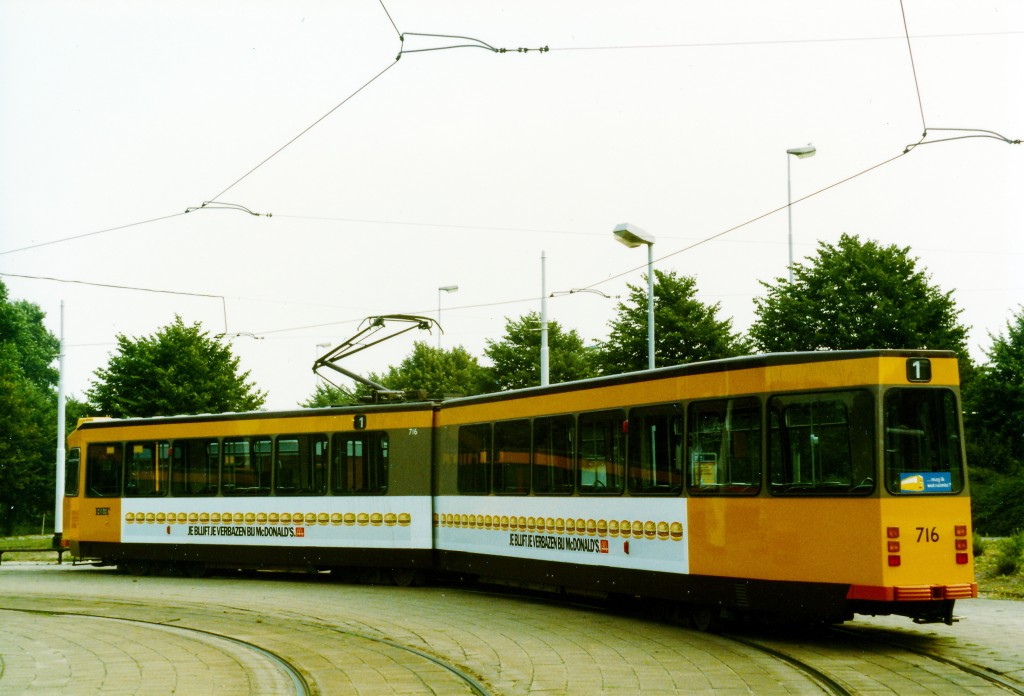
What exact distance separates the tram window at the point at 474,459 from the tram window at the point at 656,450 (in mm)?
3622

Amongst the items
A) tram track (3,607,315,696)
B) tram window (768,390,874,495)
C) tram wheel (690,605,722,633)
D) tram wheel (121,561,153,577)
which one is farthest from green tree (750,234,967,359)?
tram track (3,607,315,696)

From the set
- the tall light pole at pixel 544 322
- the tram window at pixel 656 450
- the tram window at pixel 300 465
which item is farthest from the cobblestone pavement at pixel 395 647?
the tall light pole at pixel 544 322

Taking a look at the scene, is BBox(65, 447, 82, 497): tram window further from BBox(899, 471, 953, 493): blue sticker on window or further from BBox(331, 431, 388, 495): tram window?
BBox(899, 471, 953, 493): blue sticker on window

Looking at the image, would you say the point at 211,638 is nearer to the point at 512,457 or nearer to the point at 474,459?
the point at 512,457

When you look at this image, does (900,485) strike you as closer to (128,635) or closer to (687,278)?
(128,635)

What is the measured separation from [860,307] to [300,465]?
19.3 m

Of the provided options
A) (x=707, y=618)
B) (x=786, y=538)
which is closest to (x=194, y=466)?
(x=707, y=618)

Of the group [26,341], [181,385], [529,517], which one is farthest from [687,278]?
[26,341]

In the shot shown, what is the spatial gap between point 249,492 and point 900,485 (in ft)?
40.7

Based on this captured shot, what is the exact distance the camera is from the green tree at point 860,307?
3291cm

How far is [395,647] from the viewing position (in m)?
11.4

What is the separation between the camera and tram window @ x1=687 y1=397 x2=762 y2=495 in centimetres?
1174

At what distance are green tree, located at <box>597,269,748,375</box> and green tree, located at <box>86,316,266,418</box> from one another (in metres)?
14.1

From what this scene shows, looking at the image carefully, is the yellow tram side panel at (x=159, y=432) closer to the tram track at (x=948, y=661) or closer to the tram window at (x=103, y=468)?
the tram window at (x=103, y=468)
